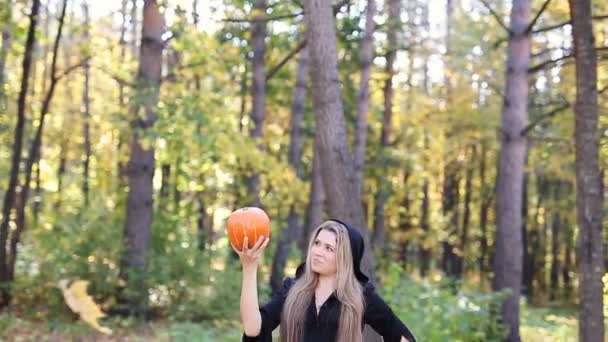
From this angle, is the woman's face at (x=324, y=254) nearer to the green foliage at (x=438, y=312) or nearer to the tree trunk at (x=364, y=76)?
the green foliage at (x=438, y=312)

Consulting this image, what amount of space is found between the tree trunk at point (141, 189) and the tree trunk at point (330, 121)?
4538 millimetres

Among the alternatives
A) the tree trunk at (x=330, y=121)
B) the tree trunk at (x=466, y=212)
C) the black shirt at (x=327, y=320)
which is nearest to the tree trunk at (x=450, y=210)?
the tree trunk at (x=466, y=212)

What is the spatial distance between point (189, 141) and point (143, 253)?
9.17 feet

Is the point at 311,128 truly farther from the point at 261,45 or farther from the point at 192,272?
the point at 192,272

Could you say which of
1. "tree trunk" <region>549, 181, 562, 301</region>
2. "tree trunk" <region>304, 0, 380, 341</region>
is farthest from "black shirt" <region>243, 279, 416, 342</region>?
"tree trunk" <region>549, 181, 562, 301</region>

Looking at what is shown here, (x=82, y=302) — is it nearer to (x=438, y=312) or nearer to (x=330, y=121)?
(x=438, y=312)

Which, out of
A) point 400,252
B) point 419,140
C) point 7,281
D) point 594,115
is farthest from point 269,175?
point 400,252

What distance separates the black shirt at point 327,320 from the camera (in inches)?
132

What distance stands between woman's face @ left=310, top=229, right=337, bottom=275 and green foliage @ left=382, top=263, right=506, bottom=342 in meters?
4.64

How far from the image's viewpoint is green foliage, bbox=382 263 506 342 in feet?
26.0

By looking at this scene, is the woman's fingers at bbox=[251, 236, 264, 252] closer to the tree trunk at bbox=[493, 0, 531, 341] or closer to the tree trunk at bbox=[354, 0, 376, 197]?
the tree trunk at bbox=[493, 0, 531, 341]

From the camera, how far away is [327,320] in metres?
3.37

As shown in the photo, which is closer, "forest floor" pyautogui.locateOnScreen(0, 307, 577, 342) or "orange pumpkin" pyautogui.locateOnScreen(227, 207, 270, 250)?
"orange pumpkin" pyautogui.locateOnScreen(227, 207, 270, 250)

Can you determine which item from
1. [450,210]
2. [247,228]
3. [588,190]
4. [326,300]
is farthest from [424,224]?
[247,228]
